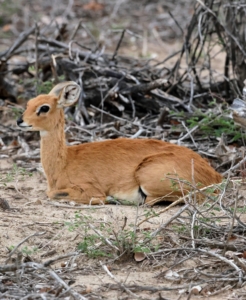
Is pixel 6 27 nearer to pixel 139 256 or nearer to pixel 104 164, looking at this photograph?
Result: pixel 104 164

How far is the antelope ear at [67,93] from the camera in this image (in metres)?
8.00

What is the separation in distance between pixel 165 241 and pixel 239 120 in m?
1.86

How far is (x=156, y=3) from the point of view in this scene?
62.9 feet

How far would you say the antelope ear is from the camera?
26.2ft

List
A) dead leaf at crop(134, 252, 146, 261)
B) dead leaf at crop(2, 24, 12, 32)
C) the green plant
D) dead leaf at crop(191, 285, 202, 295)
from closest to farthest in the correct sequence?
dead leaf at crop(191, 285, 202, 295) → dead leaf at crop(134, 252, 146, 261) → the green plant → dead leaf at crop(2, 24, 12, 32)

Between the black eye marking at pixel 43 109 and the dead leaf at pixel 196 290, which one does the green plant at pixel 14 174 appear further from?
the dead leaf at pixel 196 290

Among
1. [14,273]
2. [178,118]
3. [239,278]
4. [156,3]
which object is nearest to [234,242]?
[239,278]

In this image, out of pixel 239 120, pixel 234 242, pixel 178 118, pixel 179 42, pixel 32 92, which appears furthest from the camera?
pixel 179 42

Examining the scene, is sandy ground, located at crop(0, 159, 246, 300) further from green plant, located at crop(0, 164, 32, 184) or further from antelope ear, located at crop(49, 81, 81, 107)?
antelope ear, located at crop(49, 81, 81, 107)

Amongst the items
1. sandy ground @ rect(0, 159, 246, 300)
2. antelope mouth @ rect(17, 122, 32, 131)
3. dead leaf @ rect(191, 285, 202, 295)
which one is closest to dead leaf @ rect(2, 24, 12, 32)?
sandy ground @ rect(0, 159, 246, 300)

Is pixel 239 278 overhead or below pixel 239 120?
below

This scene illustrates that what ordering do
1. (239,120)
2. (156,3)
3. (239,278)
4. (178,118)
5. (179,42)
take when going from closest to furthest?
(239,278) < (239,120) < (178,118) < (179,42) < (156,3)

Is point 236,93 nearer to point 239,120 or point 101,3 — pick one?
point 239,120

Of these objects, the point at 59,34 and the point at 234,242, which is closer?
the point at 234,242
